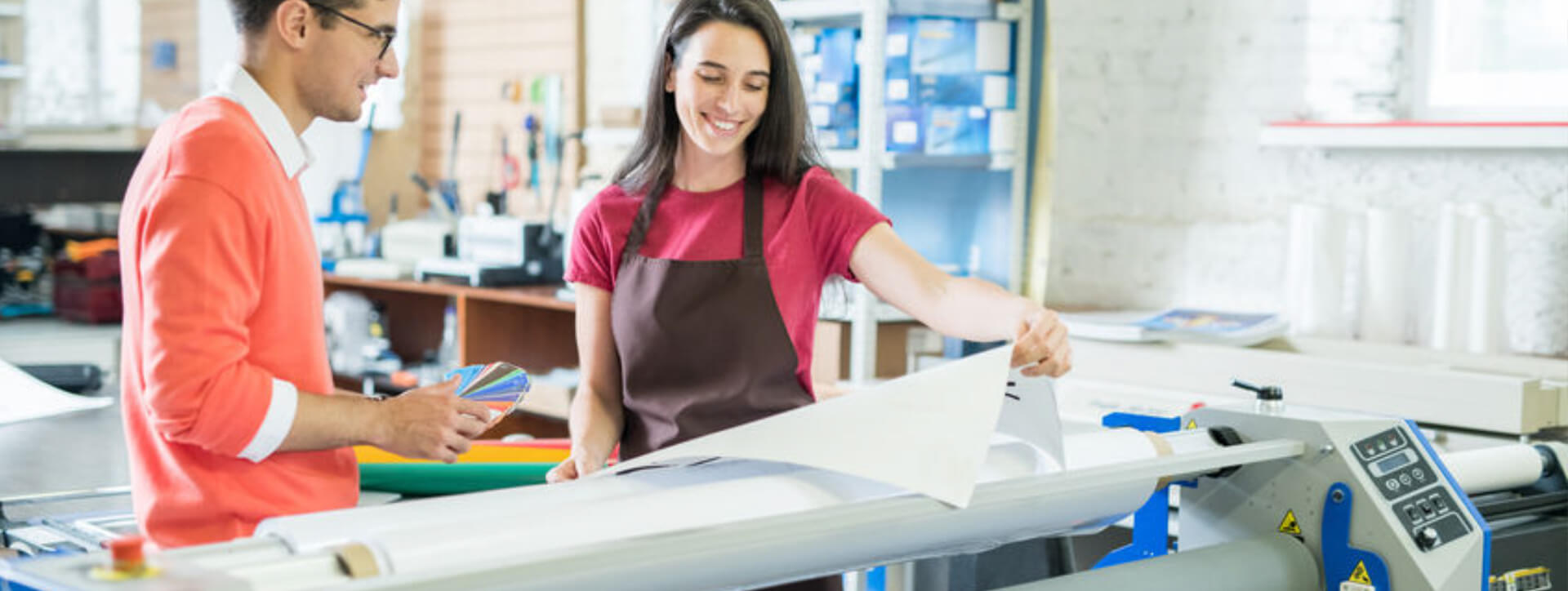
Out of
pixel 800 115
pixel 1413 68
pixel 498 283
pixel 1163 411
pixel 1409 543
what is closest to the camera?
pixel 1409 543

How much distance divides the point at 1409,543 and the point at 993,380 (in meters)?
0.62

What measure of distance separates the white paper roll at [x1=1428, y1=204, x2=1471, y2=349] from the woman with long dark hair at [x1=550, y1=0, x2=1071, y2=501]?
187cm

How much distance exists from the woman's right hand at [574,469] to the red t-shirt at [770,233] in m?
0.21

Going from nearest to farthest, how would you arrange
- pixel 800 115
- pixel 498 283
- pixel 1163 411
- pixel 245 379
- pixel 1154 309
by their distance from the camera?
pixel 245 379
pixel 800 115
pixel 1163 411
pixel 1154 309
pixel 498 283

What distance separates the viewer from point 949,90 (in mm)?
3875

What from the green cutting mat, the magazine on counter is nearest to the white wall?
the magazine on counter

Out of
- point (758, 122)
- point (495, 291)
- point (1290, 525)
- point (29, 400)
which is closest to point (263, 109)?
point (758, 122)

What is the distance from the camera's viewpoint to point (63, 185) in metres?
4.97

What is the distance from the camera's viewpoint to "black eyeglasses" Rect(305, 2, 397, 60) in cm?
148

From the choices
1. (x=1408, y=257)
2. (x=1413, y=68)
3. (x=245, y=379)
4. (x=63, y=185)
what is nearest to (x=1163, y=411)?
(x=1408, y=257)

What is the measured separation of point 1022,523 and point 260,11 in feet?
2.88

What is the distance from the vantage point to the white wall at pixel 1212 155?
3.64m

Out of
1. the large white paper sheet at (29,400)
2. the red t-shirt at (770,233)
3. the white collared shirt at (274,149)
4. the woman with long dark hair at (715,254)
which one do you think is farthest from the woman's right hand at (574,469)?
the large white paper sheet at (29,400)

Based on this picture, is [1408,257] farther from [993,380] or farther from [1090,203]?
[993,380]
